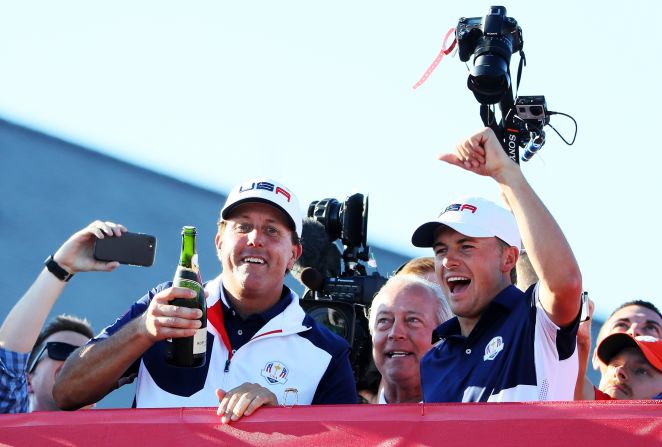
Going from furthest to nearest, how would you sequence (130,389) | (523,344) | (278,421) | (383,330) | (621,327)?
(130,389), (621,327), (383,330), (523,344), (278,421)

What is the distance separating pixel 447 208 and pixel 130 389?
5825 mm

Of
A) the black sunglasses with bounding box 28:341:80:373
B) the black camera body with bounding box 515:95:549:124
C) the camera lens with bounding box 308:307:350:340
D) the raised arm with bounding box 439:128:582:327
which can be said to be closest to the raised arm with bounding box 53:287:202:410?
the raised arm with bounding box 439:128:582:327

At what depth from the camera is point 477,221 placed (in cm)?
423

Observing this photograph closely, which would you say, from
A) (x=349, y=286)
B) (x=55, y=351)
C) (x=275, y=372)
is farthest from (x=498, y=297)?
(x=55, y=351)

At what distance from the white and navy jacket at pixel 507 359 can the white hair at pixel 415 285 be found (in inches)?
29.5

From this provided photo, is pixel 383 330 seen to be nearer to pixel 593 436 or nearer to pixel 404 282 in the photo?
pixel 404 282

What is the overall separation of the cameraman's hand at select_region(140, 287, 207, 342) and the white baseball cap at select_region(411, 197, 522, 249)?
98 centimetres

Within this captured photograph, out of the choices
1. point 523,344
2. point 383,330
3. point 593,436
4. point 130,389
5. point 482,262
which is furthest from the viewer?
point 130,389

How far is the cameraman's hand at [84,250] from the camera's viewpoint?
4.35 m

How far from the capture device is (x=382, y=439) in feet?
11.3

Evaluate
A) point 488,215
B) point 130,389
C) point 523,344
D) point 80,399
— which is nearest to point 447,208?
point 488,215

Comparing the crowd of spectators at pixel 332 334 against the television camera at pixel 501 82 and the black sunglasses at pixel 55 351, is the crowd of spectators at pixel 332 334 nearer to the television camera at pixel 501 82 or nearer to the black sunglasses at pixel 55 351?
the television camera at pixel 501 82

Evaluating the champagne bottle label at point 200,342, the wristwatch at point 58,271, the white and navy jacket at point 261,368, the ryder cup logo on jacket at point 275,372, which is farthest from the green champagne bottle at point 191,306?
the wristwatch at point 58,271

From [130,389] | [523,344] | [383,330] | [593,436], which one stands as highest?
[130,389]
